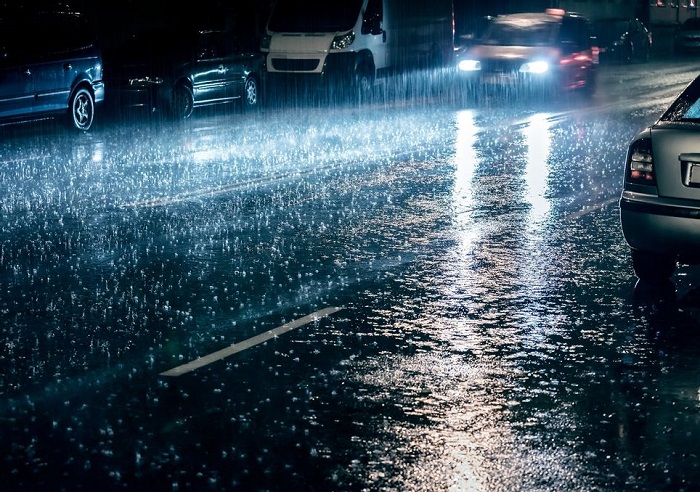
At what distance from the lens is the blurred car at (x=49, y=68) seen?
1903cm

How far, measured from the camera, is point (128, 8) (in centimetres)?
3222

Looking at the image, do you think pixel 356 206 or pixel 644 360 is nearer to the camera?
pixel 644 360

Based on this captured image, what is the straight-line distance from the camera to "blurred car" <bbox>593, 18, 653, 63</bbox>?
136 feet

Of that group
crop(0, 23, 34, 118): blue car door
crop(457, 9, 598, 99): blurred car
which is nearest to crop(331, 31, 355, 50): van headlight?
crop(457, 9, 598, 99): blurred car

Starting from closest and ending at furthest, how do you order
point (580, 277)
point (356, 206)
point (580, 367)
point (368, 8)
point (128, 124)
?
point (580, 367) → point (580, 277) → point (356, 206) → point (128, 124) → point (368, 8)

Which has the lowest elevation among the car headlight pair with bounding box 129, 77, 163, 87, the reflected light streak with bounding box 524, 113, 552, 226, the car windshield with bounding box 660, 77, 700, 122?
the reflected light streak with bounding box 524, 113, 552, 226

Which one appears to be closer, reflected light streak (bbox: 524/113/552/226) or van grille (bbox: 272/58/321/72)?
reflected light streak (bbox: 524/113/552/226)

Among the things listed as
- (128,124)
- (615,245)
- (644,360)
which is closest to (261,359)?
(644,360)

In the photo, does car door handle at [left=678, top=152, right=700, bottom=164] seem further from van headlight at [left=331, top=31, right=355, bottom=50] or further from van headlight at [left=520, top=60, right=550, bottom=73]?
van headlight at [left=331, top=31, right=355, bottom=50]

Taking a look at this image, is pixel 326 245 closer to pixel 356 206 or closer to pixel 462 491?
pixel 356 206

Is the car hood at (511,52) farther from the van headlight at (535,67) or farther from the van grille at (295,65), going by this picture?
the van grille at (295,65)

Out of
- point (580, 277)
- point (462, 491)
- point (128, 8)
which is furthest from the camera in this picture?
point (128, 8)

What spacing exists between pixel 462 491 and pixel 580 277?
4.19 metres

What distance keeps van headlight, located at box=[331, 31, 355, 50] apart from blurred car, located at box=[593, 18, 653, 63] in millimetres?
17265
